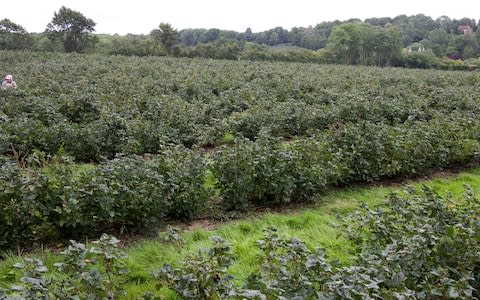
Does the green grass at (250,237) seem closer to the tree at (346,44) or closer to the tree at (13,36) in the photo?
the tree at (13,36)

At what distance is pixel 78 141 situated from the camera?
25.0 ft

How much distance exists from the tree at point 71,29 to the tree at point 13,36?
12.6 ft

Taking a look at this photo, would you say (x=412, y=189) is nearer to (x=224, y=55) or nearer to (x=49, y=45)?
(x=224, y=55)

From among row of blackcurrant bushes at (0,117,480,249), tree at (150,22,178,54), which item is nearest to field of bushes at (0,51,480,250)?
row of blackcurrant bushes at (0,117,480,249)

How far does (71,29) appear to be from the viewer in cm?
4634

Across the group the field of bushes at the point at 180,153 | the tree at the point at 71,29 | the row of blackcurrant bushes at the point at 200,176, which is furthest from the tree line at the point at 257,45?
the row of blackcurrant bushes at the point at 200,176

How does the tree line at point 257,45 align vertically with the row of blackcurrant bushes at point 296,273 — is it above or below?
above

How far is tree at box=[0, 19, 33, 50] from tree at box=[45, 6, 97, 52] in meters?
3.84

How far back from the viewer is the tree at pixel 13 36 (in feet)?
133

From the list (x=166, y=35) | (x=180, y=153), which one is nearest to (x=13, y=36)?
(x=166, y=35)

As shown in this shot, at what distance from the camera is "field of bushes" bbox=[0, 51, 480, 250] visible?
455 centimetres

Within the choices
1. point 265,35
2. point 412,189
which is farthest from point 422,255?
point 265,35

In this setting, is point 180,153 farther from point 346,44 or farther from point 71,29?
point 346,44

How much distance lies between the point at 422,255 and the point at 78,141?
6.33 m
